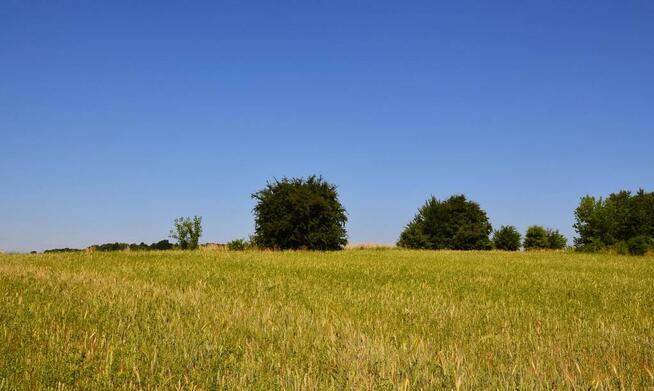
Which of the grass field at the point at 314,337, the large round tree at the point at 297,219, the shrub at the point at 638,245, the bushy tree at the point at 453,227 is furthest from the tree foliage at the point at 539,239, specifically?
the grass field at the point at 314,337

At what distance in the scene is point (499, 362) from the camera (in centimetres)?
454

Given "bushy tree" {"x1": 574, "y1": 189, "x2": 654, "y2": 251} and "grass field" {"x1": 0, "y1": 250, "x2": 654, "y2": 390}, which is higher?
"bushy tree" {"x1": 574, "y1": 189, "x2": 654, "y2": 251}

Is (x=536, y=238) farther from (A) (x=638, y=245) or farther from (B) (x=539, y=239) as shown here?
(A) (x=638, y=245)

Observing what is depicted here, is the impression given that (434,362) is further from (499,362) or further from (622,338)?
(622,338)

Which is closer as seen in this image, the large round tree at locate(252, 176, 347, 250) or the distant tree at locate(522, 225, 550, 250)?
the large round tree at locate(252, 176, 347, 250)

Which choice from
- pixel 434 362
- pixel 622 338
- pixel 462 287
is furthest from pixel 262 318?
pixel 462 287

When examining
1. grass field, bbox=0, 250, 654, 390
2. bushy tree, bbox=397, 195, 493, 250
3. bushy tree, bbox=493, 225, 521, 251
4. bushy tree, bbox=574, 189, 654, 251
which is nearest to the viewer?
grass field, bbox=0, 250, 654, 390

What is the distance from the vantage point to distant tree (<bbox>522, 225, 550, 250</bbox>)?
210 ft

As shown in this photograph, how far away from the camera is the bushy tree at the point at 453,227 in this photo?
5069 cm

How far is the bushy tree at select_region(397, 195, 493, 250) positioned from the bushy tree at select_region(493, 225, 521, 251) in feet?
31.5

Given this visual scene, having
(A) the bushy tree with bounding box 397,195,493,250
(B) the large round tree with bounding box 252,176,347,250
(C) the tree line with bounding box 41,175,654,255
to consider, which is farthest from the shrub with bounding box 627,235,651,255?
(B) the large round tree with bounding box 252,176,347,250

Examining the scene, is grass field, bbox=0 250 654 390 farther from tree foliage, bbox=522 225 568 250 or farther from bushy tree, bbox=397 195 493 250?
tree foliage, bbox=522 225 568 250

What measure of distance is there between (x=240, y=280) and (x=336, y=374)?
25.4 feet

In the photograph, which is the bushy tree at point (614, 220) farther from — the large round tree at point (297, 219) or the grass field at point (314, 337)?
the grass field at point (314, 337)
